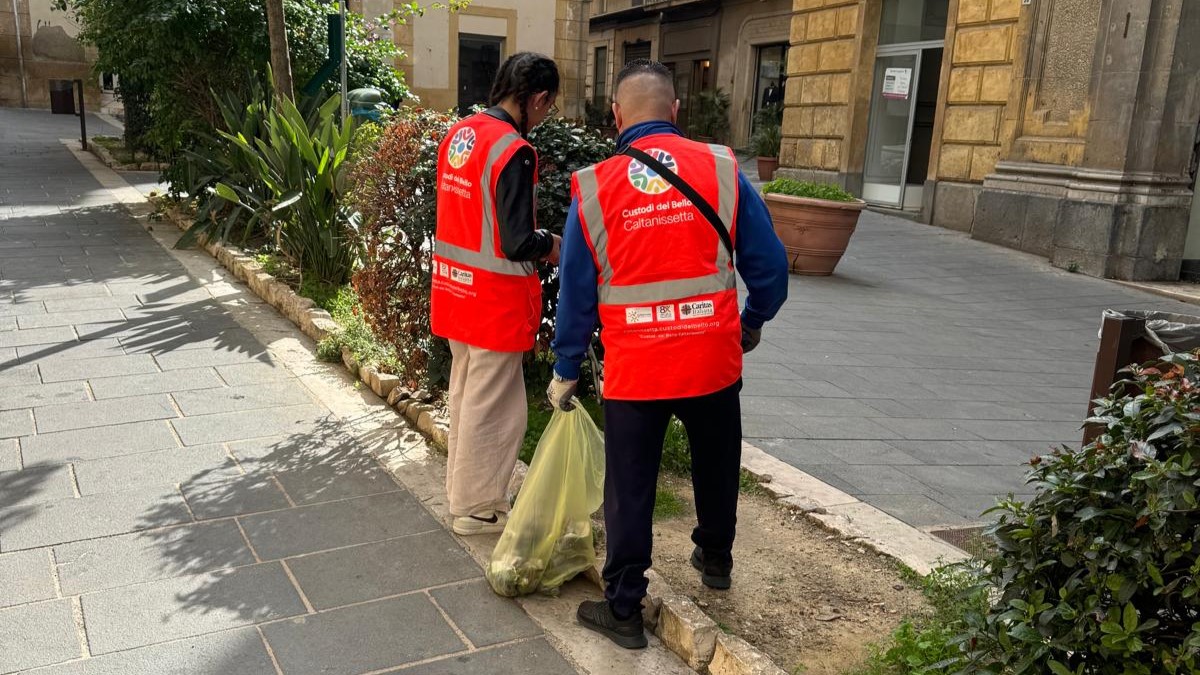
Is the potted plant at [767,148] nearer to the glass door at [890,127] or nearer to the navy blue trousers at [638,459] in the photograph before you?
the glass door at [890,127]

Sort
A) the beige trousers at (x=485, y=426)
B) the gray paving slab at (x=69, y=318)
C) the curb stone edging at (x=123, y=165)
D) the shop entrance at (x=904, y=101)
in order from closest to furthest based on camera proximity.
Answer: the beige trousers at (x=485, y=426) < the gray paving slab at (x=69, y=318) < the shop entrance at (x=904, y=101) < the curb stone edging at (x=123, y=165)

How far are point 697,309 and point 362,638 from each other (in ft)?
4.78

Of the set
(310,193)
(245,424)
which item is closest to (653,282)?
(245,424)

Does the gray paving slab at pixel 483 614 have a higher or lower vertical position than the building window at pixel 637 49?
lower

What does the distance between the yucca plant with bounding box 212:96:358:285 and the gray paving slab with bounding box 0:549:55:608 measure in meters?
4.19

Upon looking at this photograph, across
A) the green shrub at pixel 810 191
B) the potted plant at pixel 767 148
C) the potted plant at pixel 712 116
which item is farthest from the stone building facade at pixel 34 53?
the green shrub at pixel 810 191

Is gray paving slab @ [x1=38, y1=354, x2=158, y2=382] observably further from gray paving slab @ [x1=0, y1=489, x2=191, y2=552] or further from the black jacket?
the black jacket

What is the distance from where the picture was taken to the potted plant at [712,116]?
78.3 feet

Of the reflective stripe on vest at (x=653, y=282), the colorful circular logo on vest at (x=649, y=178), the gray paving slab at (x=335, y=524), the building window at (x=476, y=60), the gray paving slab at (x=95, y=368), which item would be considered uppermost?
the building window at (x=476, y=60)

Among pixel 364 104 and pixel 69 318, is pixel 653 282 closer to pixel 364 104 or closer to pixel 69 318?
pixel 69 318

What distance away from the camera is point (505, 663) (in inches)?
119

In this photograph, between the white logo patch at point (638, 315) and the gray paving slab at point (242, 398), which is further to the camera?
the gray paving slab at point (242, 398)

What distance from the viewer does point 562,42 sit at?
25.8 m

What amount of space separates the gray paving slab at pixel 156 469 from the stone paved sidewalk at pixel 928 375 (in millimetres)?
2546
